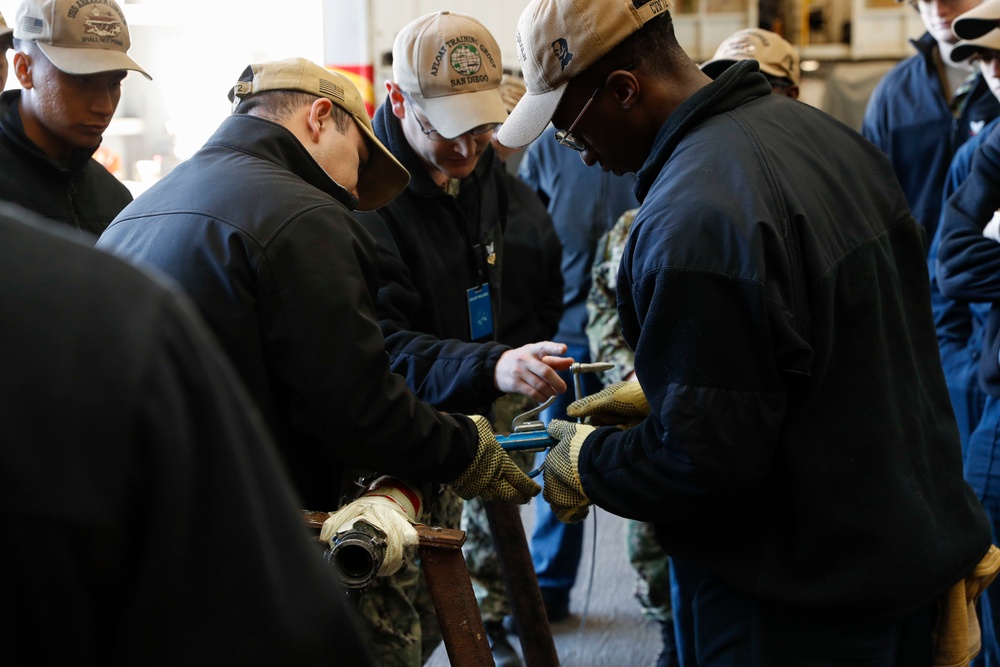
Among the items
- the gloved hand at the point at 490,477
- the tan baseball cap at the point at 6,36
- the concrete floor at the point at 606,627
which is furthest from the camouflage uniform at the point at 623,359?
the tan baseball cap at the point at 6,36

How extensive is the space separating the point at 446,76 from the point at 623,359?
1065mm

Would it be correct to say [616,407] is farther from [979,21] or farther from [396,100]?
[979,21]

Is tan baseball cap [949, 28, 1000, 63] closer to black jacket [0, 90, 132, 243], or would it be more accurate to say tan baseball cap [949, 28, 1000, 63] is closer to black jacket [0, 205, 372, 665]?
black jacket [0, 90, 132, 243]

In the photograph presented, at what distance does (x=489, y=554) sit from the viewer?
3111mm

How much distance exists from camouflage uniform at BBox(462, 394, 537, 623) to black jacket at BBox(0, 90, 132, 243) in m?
1.25

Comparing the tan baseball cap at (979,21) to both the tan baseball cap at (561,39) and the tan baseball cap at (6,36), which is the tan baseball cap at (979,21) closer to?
the tan baseball cap at (561,39)

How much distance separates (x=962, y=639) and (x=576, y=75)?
1092 mm

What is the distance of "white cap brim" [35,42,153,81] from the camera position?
241 centimetres

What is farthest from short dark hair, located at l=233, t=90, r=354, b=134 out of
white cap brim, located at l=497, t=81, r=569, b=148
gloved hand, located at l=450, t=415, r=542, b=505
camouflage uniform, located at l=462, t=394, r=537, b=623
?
camouflage uniform, located at l=462, t=394, r=537, b=623

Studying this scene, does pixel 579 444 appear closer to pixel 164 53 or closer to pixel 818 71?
pixel 164 53

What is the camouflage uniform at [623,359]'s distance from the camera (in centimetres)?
298

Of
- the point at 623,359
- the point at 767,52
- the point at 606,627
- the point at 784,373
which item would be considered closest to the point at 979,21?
the point at 767,52

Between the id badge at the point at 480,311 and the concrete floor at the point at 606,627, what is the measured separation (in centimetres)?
66

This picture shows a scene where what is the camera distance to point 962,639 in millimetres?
1649
